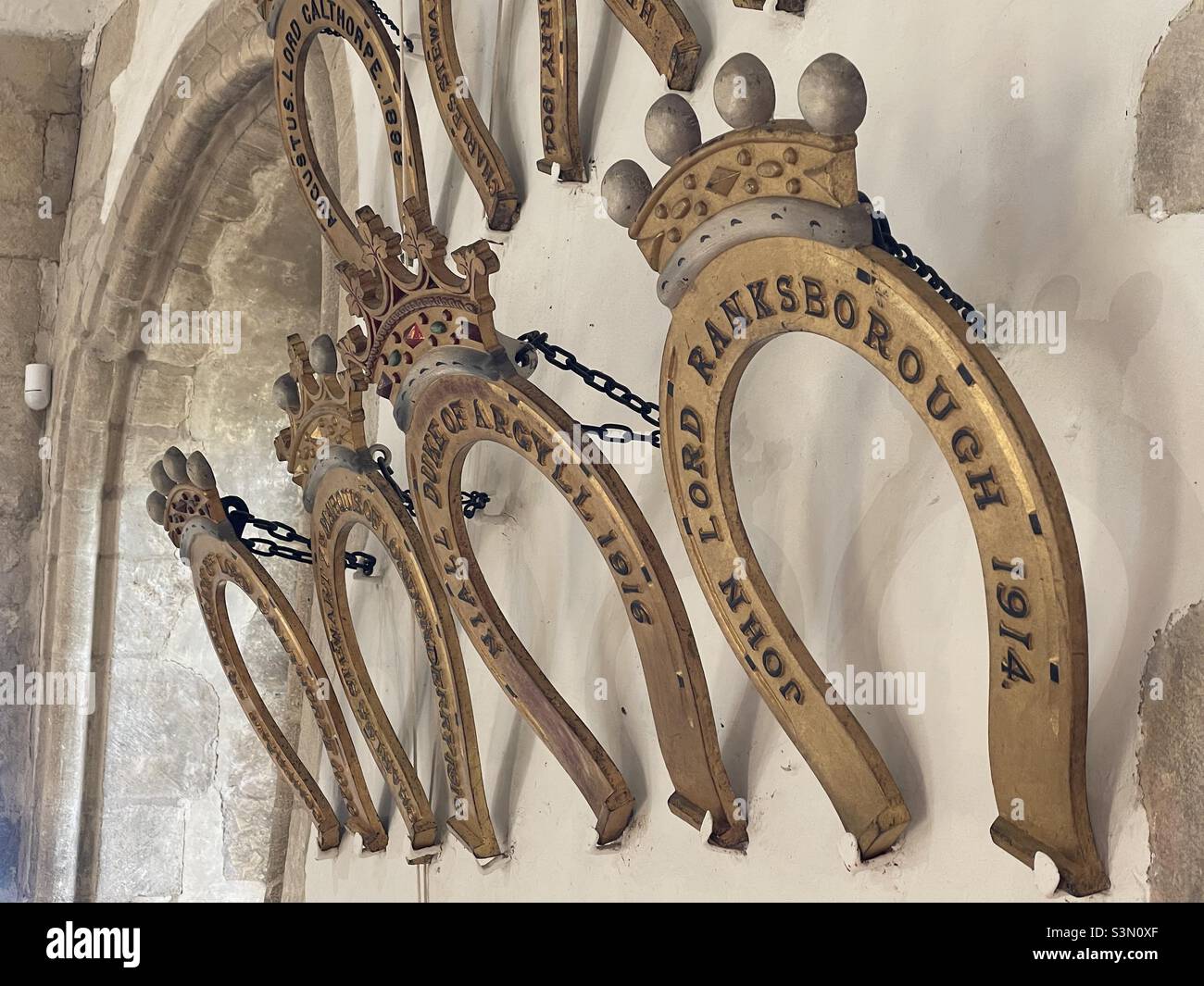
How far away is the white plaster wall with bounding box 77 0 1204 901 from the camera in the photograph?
72 centimetres

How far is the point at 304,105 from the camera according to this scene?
1.63 m

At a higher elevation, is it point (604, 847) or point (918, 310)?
point (918, 310)

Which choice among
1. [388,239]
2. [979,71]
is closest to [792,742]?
[979,71]

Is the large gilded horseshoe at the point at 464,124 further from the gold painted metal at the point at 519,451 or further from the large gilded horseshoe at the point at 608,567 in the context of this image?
the large gilded horseshoe at the point at 608,567

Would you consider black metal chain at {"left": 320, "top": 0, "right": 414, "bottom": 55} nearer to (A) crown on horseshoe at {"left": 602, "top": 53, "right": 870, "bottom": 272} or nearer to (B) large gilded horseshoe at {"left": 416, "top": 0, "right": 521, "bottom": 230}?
(B) large gilded horseshoe at {"left": 416, "top": 0, "right": 521, "bottom": 230}

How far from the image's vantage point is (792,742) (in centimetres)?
88

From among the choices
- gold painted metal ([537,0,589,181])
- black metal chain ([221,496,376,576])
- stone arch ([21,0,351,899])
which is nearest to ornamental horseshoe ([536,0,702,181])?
gold painted metal ([537,0,589,181])

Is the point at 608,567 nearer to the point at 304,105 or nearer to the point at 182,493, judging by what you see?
the point at 182,493

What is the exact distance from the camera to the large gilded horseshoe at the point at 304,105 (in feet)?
4.67

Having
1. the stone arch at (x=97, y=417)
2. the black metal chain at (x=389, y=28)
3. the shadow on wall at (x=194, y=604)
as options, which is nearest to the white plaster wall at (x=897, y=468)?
the black metal chain at (x=389, y=28)

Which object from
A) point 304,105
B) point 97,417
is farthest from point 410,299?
point 97,417

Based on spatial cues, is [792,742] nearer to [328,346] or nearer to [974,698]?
[974,698]

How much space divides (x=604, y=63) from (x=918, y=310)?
65 cm
